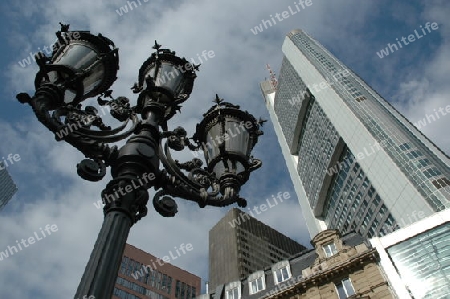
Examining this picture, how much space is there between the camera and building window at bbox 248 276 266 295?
26.2m

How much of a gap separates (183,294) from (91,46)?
2735 inches

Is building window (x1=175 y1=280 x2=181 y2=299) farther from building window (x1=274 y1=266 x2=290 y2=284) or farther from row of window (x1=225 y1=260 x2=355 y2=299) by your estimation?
building window (x1=274 y1=266 x2=290 y2=284)

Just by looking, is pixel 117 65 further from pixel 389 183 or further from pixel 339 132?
pixel 339 132

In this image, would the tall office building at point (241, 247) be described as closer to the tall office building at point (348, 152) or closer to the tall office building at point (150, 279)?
the tall office building at point (348, 152)

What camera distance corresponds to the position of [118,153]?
4.02 meters

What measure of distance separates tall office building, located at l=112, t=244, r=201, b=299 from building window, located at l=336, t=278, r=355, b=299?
141 ft

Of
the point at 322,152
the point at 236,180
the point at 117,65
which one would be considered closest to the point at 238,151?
the point at 236,180

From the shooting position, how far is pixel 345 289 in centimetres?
2095

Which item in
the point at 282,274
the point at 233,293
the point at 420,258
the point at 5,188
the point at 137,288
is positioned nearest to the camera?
the point at 420,258

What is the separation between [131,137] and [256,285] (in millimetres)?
24807

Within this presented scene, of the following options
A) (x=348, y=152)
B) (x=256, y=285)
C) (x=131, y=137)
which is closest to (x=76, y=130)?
(x=131, y=137)

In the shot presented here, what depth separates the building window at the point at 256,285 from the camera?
26.2m

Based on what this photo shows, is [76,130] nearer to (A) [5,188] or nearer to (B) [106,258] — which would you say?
(B) [106,258]

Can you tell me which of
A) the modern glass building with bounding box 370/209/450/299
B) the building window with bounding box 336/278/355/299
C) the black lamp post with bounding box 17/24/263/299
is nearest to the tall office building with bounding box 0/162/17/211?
the building window with bounding box 336/278/355/299
